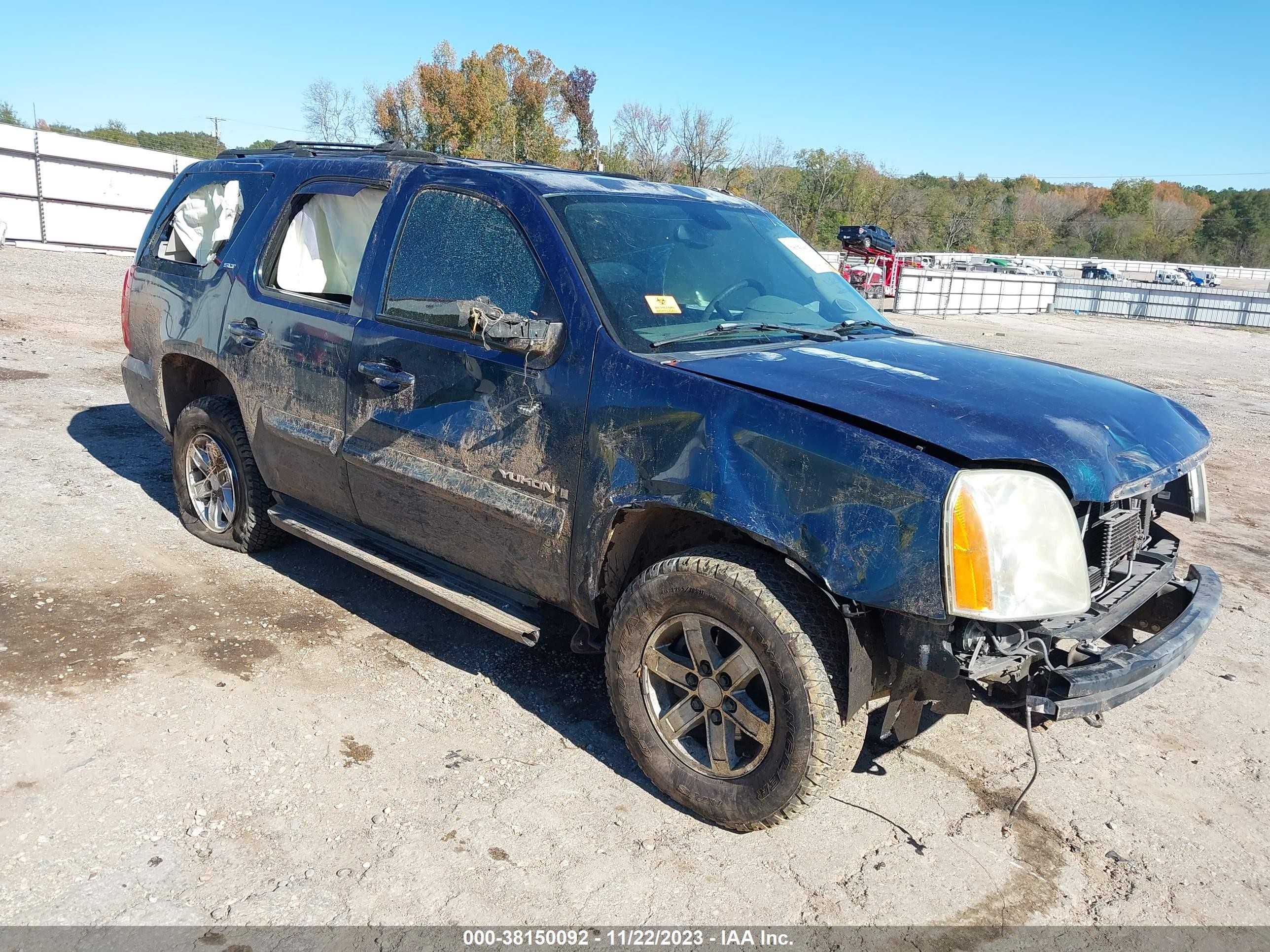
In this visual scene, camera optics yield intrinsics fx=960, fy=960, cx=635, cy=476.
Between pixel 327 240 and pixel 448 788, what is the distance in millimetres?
2655

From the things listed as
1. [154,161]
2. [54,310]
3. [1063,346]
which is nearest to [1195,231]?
[1063,346]

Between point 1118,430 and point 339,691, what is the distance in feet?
9.87

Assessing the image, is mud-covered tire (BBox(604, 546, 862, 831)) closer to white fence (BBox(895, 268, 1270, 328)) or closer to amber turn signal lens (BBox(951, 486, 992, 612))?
amber turn signal lens (BBox(951, 486, 992, 612))

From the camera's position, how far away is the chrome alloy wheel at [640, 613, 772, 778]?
9.76ft

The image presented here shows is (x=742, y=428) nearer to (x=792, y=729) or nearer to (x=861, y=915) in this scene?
(x=792, y=729)

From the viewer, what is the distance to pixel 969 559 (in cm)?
253

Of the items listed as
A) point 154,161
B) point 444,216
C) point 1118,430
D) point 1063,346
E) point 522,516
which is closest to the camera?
point 1118,430

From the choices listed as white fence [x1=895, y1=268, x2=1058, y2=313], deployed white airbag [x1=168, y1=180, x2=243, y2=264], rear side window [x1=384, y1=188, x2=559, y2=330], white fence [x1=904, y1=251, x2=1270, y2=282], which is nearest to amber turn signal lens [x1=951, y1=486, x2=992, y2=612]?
rear side window [x1=384, y1=188, x2=559, y2=330]

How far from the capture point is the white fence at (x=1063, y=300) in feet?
88.5

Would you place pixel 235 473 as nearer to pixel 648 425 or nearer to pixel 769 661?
pixel 648 425

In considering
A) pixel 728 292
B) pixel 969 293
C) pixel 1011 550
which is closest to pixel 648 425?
pixel 728 292

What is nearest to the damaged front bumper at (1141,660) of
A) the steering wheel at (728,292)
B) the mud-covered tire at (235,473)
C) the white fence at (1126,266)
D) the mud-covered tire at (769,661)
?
the mud-covered tire at (769,661)

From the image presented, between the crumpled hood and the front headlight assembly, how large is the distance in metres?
0.08

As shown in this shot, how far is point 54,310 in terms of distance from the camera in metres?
13.7
